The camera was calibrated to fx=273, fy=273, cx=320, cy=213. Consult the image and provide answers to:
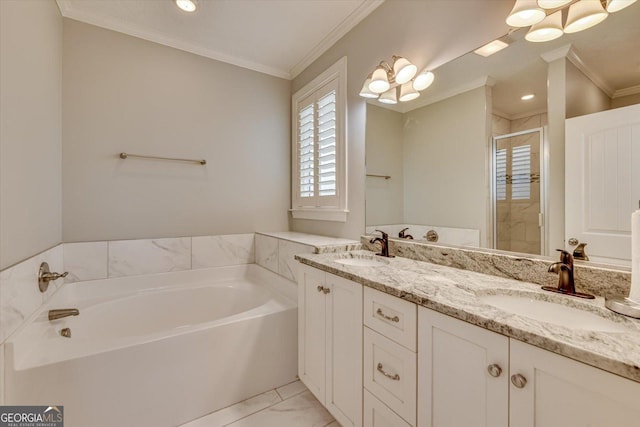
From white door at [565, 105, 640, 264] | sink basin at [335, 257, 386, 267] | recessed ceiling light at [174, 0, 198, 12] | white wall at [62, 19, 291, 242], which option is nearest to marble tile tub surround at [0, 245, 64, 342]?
white wall at [62, 19, 291, 242]

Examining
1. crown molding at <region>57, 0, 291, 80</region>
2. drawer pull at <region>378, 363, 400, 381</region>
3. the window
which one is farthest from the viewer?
the window

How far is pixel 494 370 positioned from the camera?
0.71m

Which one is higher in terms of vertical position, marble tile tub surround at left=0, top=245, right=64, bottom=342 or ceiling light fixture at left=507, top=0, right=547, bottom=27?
ceiling light fixture at left=507, top=0, right=547, bottom=27

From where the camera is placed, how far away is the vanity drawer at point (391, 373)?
95cm

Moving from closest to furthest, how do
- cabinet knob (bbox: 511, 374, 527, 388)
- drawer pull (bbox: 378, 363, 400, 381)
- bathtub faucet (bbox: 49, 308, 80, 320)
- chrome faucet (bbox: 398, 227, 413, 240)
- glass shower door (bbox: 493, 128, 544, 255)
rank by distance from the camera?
cabinet knob (bbox: 511, 374, 527, 388)
drawer pull (bbox: 378, 363, 400, 381)
glass shower door (bbox: 493, 128, 544, 255)
bathtub faucet (bbox: 49, 308, 80, 320)
chrome faucet (bbox: 398, 227, 413, 240)

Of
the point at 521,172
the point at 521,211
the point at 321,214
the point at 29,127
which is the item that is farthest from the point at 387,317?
the point at 29,127

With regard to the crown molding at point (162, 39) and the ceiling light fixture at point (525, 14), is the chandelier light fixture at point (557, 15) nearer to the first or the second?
the ceiling light fixture at point (525, 14)

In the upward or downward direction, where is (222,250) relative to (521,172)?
downward

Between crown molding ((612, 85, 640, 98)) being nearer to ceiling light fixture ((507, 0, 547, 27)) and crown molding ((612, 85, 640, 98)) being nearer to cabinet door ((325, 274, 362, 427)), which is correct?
ceiling light fixture ((507, 0, 547, 27))

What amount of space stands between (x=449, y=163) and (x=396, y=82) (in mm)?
629

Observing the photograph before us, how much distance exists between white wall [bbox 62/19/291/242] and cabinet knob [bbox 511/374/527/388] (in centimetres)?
236

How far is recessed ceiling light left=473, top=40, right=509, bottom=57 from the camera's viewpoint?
1.23 m

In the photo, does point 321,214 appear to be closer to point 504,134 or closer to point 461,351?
point 504,134

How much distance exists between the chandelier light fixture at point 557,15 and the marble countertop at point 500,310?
99 cm
